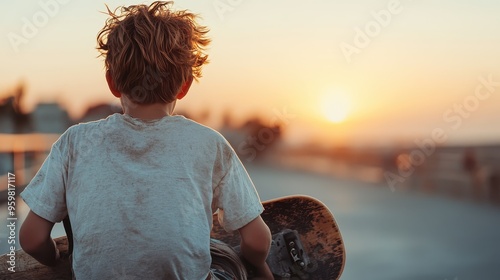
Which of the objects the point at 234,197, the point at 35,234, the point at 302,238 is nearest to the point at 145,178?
the point at 234,197

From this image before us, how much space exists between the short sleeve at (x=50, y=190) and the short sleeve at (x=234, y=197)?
0.50 metres

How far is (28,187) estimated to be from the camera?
94.3 inches

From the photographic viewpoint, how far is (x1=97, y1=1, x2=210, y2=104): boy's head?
7.90ft

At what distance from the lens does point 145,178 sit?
7.41 feet

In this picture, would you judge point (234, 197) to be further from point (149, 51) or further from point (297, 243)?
point (297, 243)

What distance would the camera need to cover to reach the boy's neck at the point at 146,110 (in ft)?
7.83

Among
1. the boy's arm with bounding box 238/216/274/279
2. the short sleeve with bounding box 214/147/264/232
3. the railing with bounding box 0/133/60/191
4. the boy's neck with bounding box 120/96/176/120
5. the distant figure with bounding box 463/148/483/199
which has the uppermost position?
the boy's neck with bounding box 120/96/176/120

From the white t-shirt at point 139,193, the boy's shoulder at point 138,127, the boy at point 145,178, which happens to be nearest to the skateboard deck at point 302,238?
the boy at point 145,178

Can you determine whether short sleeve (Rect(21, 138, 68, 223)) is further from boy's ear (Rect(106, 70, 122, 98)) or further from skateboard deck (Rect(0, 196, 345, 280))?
skateboard deck (Rect(0, 196, 345, 280))

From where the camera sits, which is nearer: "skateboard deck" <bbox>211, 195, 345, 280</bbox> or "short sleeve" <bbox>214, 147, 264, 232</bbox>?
"short sleeve" <bbox>214, 147, 264, 232</bbox>

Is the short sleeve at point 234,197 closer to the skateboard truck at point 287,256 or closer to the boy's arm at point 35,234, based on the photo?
the boy's arm at point 35,234

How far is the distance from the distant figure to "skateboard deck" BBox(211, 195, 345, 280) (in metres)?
30.0

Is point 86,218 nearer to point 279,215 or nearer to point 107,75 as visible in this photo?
point 107,75

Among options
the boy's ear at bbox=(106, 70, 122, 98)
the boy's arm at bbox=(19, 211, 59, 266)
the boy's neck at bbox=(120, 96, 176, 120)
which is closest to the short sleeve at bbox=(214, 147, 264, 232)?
the boy's neck at bbox=(120, 96, 176, 120)
